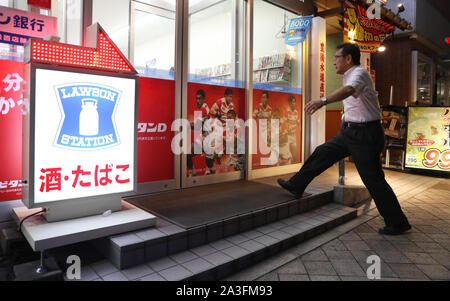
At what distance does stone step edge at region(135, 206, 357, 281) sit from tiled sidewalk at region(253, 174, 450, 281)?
205 mm

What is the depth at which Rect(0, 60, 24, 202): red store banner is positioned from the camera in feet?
9.66

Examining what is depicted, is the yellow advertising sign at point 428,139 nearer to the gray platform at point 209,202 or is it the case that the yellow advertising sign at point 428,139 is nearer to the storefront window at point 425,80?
the gray platform at point 209,202

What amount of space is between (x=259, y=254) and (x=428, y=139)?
627cm

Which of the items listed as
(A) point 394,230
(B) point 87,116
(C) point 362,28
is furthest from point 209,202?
(C) point 362,28

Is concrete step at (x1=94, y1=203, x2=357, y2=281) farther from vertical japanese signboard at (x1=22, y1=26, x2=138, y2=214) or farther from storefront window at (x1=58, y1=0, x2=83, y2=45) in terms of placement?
storefront window at (x1=58, y1=0, x2=83, y2=45)

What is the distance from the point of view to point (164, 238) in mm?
2643

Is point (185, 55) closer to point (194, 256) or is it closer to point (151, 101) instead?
point (151, 101)

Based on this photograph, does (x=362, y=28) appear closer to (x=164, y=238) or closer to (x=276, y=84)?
(x=276, y=84)

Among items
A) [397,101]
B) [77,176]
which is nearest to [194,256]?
[77,176]

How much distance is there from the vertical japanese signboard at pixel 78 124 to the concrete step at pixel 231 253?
32.9 inches

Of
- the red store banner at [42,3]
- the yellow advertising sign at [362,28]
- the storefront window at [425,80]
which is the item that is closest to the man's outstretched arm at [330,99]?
the red store banner at [42,3]

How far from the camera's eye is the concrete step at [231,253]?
2361 millimetres

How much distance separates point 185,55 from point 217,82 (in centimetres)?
77

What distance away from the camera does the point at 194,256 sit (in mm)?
2650
